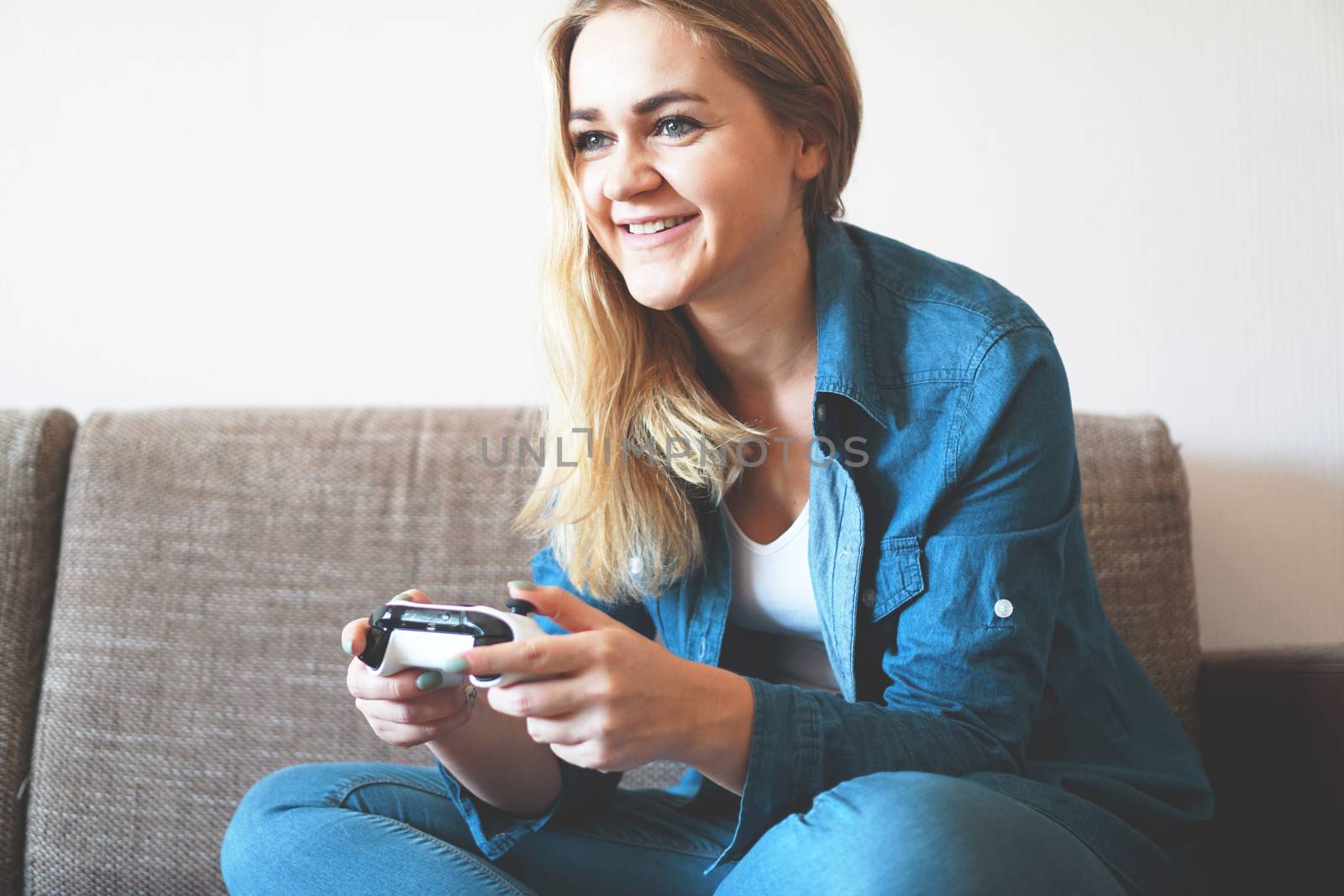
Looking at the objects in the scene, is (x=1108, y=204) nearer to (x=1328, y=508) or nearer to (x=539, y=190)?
(x=1328, y=508)

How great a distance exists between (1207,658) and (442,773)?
86 centimetres

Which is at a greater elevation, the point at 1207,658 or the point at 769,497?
the point at 769,497

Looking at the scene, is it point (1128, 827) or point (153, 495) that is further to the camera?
point (153, 495)

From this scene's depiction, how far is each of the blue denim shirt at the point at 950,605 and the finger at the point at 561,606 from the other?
13 cm

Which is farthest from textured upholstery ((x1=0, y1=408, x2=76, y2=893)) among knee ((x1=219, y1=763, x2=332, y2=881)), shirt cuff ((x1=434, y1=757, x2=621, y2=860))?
shirt cuff ((x1=434, y1=757, x2=621, y2=860))

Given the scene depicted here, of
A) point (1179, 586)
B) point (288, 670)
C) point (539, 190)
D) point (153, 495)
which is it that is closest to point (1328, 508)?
point (1179, 586)

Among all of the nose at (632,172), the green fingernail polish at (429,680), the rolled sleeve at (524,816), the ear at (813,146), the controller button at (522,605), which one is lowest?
the rolled sleeve at (524,816)

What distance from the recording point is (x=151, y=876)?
3.93 feet

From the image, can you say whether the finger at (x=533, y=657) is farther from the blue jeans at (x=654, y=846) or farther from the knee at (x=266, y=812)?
the knee at (x=266, y=812)

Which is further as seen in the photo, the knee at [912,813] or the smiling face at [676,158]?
the smiling face at [676,158]

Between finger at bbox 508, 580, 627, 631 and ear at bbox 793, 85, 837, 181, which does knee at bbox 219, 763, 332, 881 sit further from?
ear at bbox 793, 85, 837, 181

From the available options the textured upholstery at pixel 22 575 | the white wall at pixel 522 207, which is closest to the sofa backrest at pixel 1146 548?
the white wall at pixel 522 207

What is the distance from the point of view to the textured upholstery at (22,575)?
1.24m

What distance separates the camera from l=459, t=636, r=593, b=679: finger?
2.24 ft
